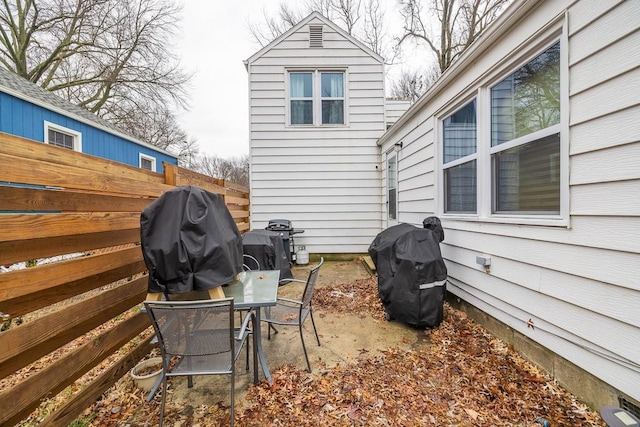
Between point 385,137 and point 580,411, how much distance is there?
17.8ft

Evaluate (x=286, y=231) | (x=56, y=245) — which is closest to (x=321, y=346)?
(x=56, y=245)

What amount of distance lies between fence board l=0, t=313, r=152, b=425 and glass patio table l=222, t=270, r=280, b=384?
38.0 inches

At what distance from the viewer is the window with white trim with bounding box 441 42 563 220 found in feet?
7.56

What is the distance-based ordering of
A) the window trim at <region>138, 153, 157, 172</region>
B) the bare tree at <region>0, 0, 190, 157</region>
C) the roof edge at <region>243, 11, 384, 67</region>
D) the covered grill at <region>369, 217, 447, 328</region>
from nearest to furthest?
1. the covered grill at <region>369, 217, 447, 328</region>
2. the roof edge at <region>243, 11, 384, 67</region>
3. the window trim at <region>138, 153, 157, 172</region>
4. the bare tree at <region>0, 0, 190, 157</region>

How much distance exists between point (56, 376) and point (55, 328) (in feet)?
0.97

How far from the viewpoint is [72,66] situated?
1248 centimetres


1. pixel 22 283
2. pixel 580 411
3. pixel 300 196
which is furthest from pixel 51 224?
pixel 300 196

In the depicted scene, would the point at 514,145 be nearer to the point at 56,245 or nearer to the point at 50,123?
the point at 56,245

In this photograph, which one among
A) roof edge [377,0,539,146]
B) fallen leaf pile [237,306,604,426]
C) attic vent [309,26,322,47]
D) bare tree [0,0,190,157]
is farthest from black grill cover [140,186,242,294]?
bare tree [0,0,190,157]

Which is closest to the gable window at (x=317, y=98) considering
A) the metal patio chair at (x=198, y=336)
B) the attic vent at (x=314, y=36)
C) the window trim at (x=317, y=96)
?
the window trim at (x=317, y=96)

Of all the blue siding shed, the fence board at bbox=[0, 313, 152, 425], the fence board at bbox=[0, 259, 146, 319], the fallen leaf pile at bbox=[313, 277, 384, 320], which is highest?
the blue siding shed

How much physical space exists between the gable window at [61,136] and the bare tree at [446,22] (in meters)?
12.2

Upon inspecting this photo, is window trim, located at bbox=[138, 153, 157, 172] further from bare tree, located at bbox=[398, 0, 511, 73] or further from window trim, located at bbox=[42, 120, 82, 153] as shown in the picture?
bare tree, located at bbox=[398, 0, 511, 73]

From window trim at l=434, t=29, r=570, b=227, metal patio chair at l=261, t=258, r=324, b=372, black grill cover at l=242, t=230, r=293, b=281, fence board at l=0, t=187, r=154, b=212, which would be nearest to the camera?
fence board at l=0, t=187, r=154, b=212
